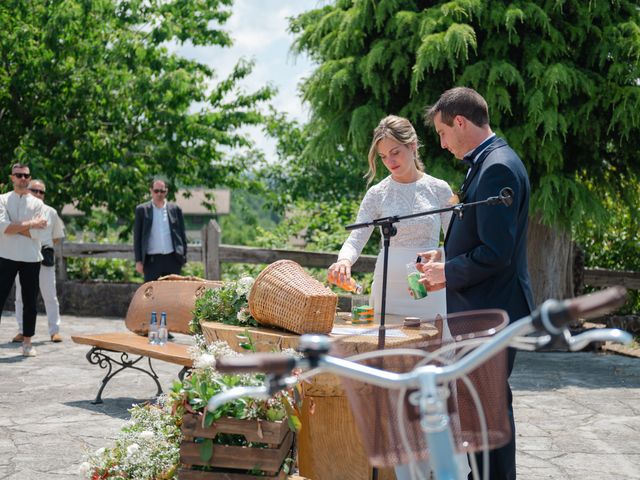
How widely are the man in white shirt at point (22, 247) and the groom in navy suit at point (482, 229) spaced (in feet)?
22.7

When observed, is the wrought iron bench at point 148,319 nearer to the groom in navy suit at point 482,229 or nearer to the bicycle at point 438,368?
the groom in navy suit at point 482,229

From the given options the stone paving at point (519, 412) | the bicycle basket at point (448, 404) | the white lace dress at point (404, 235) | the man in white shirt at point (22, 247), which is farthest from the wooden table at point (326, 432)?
the man in white shirt at point (22, 247)

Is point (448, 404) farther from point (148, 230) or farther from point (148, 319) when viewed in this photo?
point (148, 230)

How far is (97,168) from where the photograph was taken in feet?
55.6

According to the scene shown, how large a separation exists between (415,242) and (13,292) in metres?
11.5

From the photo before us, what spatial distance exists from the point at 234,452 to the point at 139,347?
11.5 feet

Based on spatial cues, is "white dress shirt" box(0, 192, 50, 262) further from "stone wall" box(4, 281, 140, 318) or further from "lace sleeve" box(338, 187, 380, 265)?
"lace sleeve" box(338, 187, 380, 265)

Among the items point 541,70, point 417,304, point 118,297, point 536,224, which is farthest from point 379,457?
point 118,297

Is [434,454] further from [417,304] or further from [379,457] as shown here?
[417,304]

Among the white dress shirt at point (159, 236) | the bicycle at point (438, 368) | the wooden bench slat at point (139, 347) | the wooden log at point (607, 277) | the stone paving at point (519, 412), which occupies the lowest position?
the stone paving at point (519, 412)

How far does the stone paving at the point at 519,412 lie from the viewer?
5.68 meters

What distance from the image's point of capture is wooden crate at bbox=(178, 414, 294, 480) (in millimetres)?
3777

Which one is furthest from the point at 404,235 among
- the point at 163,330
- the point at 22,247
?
the point at 22,247

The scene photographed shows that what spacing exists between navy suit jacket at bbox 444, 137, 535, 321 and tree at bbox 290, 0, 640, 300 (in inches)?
235
